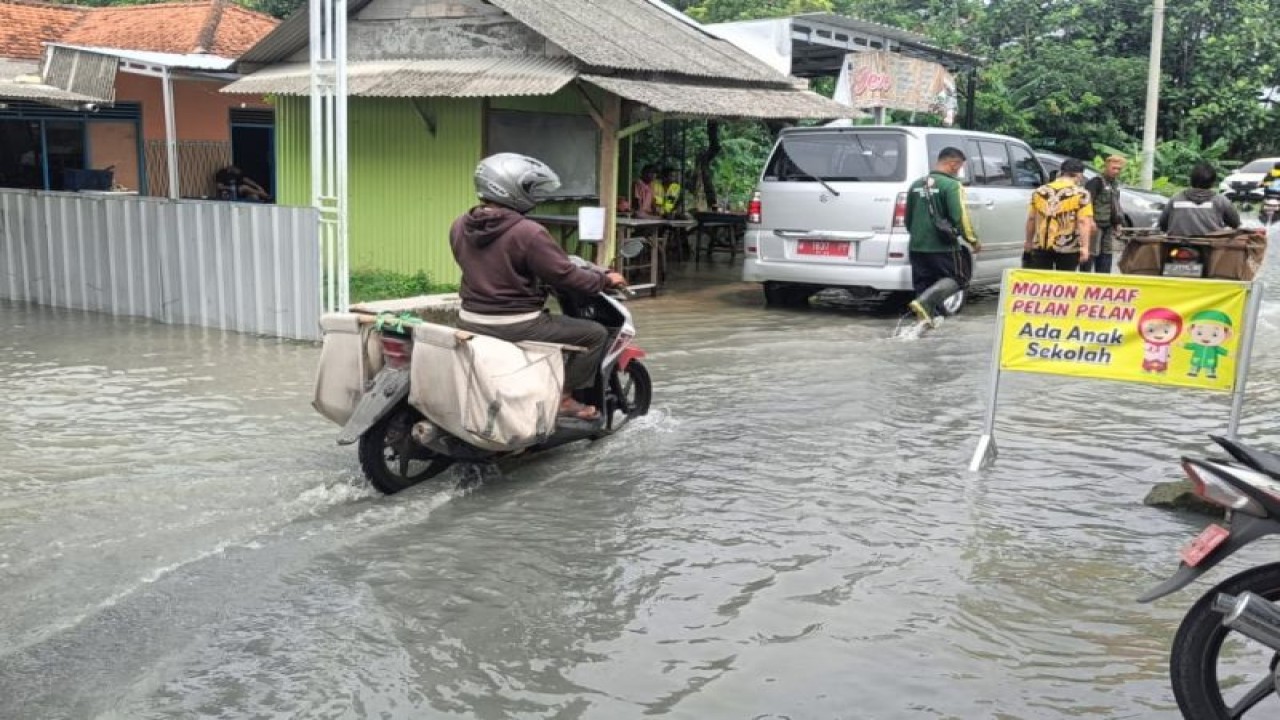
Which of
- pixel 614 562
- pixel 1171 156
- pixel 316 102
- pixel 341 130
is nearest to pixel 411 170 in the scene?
pixel 316 102

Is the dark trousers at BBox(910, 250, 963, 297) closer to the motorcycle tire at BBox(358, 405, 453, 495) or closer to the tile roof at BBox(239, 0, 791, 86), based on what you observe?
the tile roof at BBox(239, 0, 791, 86)

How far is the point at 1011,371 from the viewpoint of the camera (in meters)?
6.20

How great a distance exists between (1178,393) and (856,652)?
531cm

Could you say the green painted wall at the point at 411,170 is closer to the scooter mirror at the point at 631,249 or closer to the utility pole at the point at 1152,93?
the scooter mirror at the point at 631,249

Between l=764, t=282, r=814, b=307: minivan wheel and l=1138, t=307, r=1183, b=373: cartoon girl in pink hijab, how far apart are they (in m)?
6.80

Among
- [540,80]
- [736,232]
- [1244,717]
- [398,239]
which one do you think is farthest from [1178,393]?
[736,232]

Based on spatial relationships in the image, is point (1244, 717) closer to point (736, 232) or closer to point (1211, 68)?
point (736, 232)

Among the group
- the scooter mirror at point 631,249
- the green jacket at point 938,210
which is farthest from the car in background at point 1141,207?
the scooter mirror at point 631,249

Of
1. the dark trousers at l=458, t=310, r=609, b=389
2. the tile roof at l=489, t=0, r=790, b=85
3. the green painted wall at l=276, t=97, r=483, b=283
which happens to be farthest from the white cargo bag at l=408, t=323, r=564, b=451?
the green painted wall at l=276, t=97, r=483, b=283

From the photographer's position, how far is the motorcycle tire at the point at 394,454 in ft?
18.1

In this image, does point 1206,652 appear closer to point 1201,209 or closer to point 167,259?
point 1201,209

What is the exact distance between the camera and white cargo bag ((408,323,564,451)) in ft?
17.4

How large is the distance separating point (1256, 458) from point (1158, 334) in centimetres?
229

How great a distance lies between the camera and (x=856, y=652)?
4.05 m
